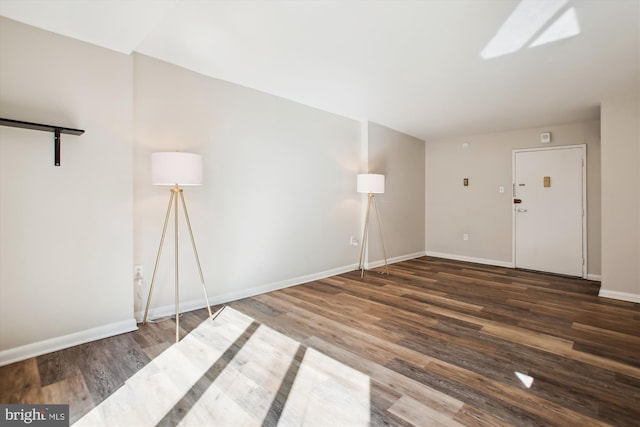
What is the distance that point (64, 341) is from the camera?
2.39 metres

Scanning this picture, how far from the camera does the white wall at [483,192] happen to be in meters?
4.78

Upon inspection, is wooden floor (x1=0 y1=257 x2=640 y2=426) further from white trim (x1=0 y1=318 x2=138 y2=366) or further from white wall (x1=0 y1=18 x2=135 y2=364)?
white wall (x1=0 y1=18 x2=135 y2=364)

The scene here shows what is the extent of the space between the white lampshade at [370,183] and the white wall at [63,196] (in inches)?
117

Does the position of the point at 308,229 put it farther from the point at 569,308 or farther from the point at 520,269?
the point at 520,269

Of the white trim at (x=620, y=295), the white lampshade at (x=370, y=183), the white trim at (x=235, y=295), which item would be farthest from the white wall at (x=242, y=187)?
the white trim at (x=620, y=295)

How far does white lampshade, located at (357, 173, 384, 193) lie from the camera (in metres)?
4.62

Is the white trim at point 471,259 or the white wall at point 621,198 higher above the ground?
the white wall at point 621,198

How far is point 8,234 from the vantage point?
219 cm

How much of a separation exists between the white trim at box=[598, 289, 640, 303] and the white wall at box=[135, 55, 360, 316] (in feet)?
10.5

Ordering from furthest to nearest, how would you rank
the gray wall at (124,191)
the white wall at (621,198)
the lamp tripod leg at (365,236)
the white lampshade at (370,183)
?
the lamp tripod leg at (365,236) < the white lampshade at (370,183) < the white wall at (621,198) < the gray wall at (124,191)

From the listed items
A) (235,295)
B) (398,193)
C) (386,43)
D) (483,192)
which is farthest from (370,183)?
(483,192)

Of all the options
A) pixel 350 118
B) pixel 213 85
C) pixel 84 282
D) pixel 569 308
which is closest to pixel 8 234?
pixel 84 282

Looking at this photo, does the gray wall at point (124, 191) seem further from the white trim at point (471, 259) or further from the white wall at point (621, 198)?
the white wall at point (621, 198)

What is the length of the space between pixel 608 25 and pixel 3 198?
175 inches
